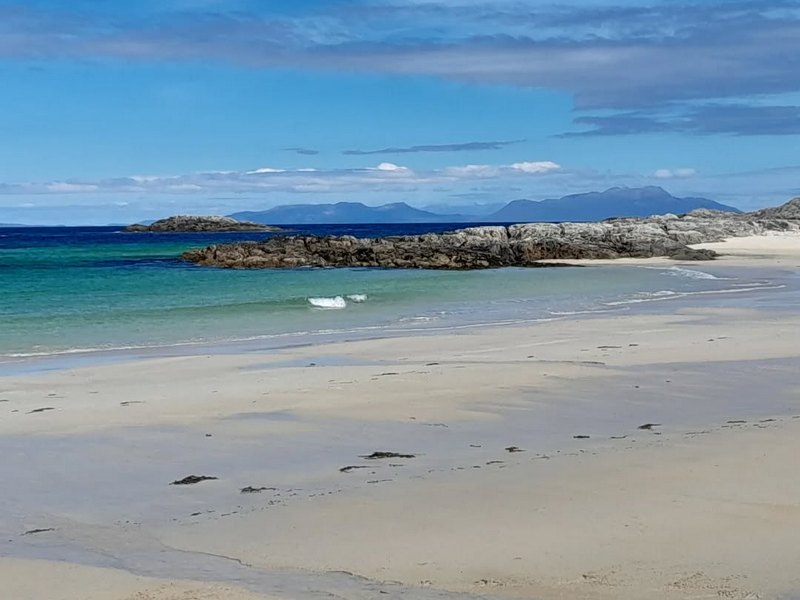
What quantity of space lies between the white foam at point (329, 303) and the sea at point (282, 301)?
44 mm

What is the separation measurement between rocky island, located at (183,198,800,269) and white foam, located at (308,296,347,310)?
22543mm

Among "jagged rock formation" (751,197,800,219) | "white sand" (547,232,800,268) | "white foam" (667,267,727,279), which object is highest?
"jagged rock formation" (751,197,800,219)

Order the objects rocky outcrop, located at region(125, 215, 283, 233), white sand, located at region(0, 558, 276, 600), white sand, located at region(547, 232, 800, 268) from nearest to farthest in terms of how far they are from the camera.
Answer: white sand, located at region(0, 558, 276, 600), white sand, located at region(547, 232, 800, 268), rocky outcrop, located at region(125, 215, 283, 233)

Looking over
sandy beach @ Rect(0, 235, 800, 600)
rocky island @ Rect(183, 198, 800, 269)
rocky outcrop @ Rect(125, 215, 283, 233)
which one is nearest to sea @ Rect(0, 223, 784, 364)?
rocky island @ Rect(183, 198, 800, 269)

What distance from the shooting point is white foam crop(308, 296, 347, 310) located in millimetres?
30578

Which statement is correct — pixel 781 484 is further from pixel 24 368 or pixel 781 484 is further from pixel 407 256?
pixel 407 256

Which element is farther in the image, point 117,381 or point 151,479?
point 117,381

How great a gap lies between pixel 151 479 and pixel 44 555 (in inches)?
84.7

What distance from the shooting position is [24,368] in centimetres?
1719

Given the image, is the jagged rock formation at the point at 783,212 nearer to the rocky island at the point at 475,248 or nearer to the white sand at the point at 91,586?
the rocky island at the point at 475,248

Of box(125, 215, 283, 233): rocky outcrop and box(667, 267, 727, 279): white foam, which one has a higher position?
box(125, 215, 283, 233): rocky outcrop

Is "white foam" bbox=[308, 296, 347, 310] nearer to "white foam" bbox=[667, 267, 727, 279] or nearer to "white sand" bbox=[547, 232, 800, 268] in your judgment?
"white foam" bbox=[667, 267, 727, 279]

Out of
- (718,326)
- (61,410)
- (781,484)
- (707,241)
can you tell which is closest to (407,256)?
(707,241)

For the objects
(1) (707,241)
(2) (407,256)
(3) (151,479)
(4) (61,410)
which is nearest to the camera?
(3) (151,479)
